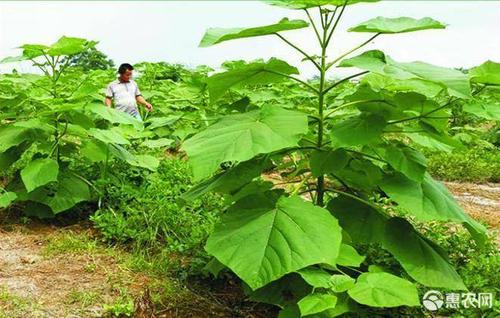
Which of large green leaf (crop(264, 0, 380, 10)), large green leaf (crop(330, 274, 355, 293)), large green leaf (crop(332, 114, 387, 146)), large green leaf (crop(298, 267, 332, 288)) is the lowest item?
large green leaf (crop(330, 274, 355, 293))

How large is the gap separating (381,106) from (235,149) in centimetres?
74

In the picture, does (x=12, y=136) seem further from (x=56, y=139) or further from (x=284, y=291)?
(x=284, y=291)

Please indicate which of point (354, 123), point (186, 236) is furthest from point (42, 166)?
point (354, 123)

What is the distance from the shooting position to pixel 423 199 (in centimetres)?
237

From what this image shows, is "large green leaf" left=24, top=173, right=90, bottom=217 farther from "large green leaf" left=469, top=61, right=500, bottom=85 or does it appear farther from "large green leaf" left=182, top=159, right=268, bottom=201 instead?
"large green leaf" left=469, top=61, right=500, bottom=85

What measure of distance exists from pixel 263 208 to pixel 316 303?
440 mm

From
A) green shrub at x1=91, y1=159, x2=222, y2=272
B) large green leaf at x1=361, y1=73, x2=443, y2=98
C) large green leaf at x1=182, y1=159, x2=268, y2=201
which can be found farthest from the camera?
green shrub at x1=91, y1=159, x2=222, y2=272

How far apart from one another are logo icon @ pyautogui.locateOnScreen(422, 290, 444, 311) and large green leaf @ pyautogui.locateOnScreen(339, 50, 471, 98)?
110cm

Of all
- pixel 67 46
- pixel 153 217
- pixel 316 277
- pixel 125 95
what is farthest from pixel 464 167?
pixel 316 277

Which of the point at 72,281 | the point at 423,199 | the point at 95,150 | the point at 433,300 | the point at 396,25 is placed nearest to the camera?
the point at 396,25

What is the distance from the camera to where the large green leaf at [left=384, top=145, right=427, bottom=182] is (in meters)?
2.35

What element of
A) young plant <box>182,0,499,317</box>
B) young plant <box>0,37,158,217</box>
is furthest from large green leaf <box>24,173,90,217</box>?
young plant <box>182,0,499,317</box>

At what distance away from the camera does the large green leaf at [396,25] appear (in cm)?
216

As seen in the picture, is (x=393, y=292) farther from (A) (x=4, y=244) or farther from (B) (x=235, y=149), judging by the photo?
(A) (x=4, y=244)
